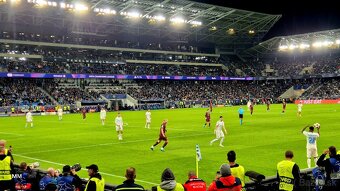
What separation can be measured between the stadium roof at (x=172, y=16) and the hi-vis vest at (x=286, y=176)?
207 feet

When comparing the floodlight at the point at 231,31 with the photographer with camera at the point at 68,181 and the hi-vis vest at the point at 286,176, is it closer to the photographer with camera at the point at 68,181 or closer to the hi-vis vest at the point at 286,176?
the hi-vis vest at the point at 286,176

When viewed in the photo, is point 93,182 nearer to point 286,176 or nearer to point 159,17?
point 286,176

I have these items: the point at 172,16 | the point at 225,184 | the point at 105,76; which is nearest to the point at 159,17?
the point at 172,16

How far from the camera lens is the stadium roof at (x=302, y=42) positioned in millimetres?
92912

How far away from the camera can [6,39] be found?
7731cm

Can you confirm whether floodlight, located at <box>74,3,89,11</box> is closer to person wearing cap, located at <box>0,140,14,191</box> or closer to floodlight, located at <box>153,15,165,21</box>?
floodlight, located at <box>153,15,165,21</box>

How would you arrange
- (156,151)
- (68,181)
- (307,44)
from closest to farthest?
(68,181)
(156,151)
(307,44)

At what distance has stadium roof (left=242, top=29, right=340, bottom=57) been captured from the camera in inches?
3658

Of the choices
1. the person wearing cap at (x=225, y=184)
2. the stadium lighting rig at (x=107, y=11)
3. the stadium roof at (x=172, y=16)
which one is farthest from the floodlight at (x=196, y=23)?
the person wearing cap at (x=225, y=184)

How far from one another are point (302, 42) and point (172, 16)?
3880 centimetres

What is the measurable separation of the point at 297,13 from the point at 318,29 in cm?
695

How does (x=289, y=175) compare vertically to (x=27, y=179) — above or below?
above

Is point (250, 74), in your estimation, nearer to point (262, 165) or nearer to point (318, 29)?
point (318, 29)

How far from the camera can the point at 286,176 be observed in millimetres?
9195
